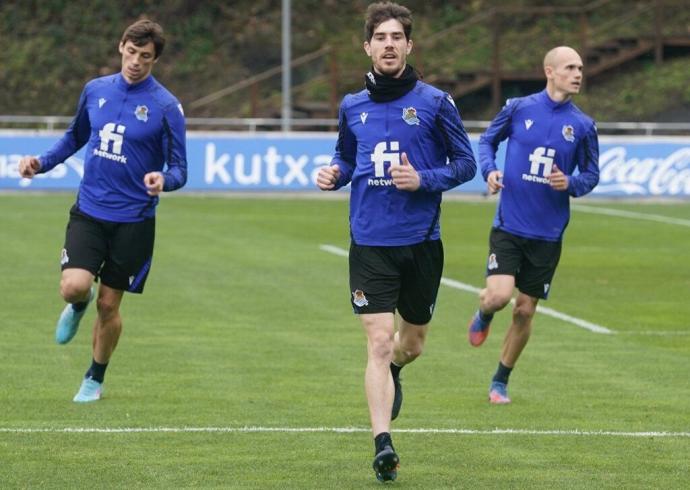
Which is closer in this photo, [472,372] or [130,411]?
[130,411]

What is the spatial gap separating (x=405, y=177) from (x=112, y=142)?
283 centimetres

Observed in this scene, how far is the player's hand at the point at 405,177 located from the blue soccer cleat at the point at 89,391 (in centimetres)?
325

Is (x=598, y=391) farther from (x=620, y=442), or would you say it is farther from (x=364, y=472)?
(x=364, y=472)

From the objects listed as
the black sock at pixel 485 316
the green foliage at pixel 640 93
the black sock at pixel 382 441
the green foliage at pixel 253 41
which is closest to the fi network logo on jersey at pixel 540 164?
the black sock at pixel 485 316

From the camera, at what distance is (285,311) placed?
16.8 meters

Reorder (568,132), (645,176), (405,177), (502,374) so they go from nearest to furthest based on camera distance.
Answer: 1. (405,177)
2. (502,374)
3. (568,132)
4. (645,176)

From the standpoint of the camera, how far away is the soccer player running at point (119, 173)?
1120 cm

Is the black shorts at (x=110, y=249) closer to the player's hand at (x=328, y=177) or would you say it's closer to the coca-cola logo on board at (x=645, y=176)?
the player's hand at (x=328, y=177)

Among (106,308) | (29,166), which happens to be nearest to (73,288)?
(106,308)

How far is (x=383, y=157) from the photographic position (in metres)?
9.33

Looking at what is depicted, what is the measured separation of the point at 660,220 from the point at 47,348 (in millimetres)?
18146

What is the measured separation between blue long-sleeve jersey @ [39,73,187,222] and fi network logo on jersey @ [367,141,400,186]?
7.02 ft

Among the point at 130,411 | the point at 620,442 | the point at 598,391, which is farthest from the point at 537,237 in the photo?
the point at 130,411

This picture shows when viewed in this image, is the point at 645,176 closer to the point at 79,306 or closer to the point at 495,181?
the point at 495,181
